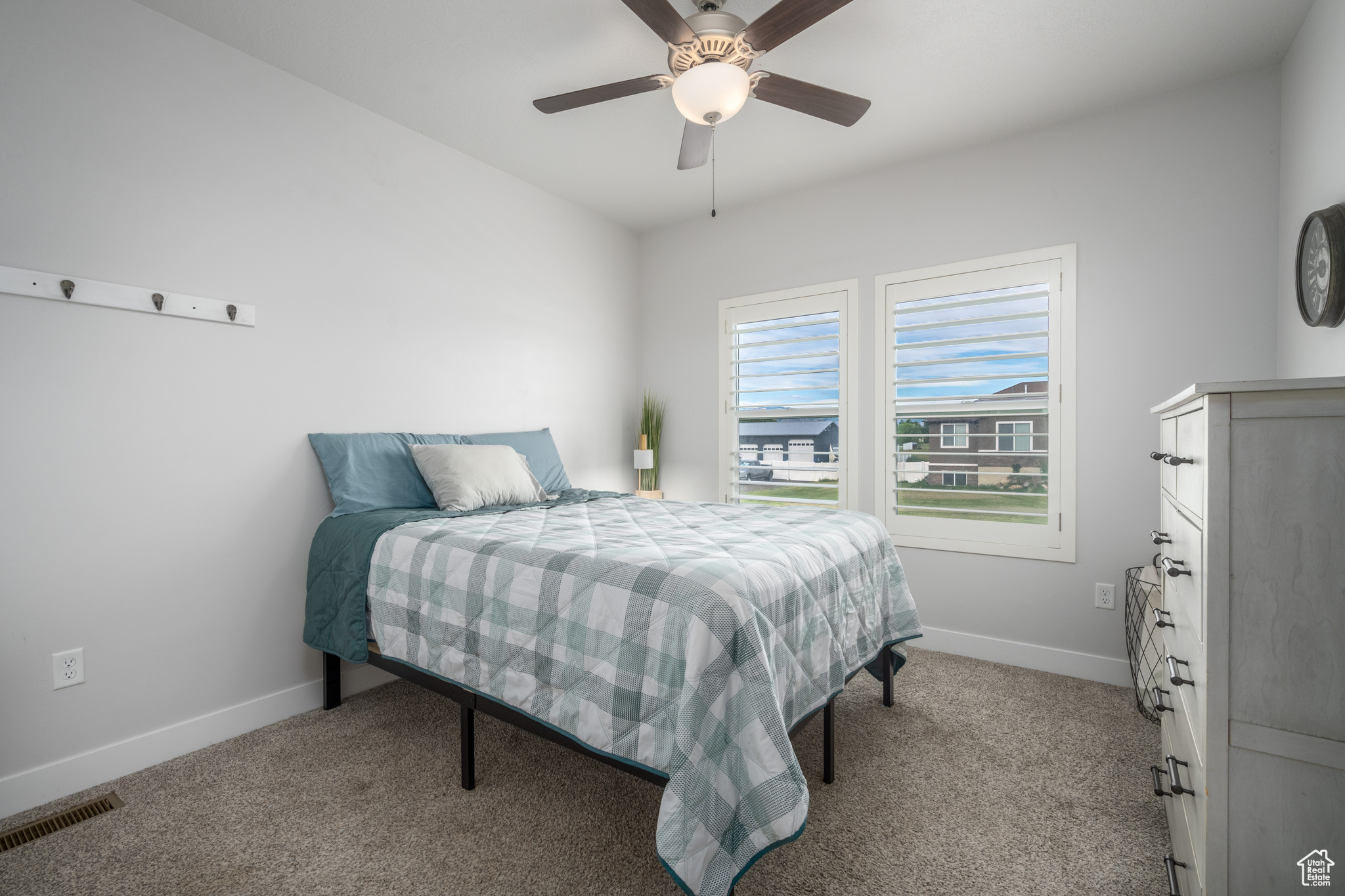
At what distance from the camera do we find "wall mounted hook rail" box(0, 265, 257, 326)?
1854mm

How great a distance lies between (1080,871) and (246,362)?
10.7 feet

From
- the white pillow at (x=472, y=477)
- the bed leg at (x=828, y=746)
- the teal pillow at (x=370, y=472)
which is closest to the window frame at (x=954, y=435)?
the bed leg at (x=828, y=746)

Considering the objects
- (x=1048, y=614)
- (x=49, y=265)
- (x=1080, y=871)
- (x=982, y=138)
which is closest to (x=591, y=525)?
(x=1080, y=871)

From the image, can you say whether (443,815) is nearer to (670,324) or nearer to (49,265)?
(49,265)

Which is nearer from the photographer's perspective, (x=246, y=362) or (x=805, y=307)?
(x=246, y=362)

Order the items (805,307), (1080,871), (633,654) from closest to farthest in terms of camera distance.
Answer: (633,654) → (1080,871) → (805,307)

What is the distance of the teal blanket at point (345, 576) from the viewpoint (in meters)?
2.24

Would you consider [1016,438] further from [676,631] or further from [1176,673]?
[676,631]

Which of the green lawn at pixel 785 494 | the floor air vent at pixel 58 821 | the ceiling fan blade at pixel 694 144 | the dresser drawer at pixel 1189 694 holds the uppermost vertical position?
the ceiling fan blade at pixel 694 144

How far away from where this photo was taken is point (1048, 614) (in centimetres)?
296

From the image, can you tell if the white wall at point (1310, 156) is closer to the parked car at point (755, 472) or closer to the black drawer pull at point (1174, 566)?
the black drawer pull at point (1174, 566)

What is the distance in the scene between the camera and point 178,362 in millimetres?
2203

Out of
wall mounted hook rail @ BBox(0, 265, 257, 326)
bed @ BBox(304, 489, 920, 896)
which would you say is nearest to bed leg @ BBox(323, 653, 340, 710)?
bed @ BBox(304, 489, 920, 896)

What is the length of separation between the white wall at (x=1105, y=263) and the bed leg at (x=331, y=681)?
9.39ft
